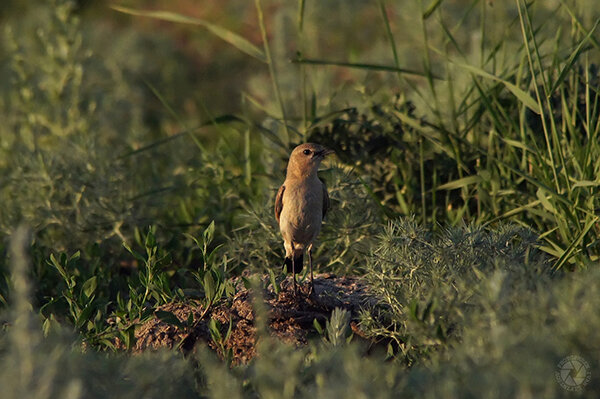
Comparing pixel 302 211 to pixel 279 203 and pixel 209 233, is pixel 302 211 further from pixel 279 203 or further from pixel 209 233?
pixel 209 233

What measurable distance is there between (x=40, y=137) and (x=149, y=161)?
45.2 inches

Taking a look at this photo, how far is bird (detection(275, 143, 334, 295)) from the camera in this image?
4.00 metres

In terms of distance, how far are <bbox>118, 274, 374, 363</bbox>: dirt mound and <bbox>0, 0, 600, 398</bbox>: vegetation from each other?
7 centimetres

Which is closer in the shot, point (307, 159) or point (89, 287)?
point (89, 287)

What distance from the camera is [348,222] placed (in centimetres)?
424

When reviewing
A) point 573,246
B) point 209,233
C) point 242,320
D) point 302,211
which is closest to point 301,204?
point 302,211

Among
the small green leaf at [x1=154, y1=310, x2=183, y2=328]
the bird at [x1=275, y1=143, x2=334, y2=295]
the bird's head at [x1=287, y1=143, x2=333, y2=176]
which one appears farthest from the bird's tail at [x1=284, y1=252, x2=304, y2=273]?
the small green leaf at [x1=154, y1=310, x2=183, y2=328]

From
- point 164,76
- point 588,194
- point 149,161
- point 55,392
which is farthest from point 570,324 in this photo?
point 164,76

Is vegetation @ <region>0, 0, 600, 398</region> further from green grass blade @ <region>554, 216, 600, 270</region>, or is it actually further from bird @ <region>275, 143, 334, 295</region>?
bird @ <region>275, 143, 334, 295</region>

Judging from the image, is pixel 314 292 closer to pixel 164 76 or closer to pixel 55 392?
pixel 55 392

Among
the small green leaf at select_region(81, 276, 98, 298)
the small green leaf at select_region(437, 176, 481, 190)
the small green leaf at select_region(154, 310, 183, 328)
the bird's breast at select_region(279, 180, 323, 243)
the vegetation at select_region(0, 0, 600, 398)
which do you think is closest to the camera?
the vegetation at select_region(0, 0, 600, 398)

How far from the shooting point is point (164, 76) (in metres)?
8.99

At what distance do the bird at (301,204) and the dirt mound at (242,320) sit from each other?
498 millimetres

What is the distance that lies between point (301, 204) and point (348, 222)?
1.20ft
